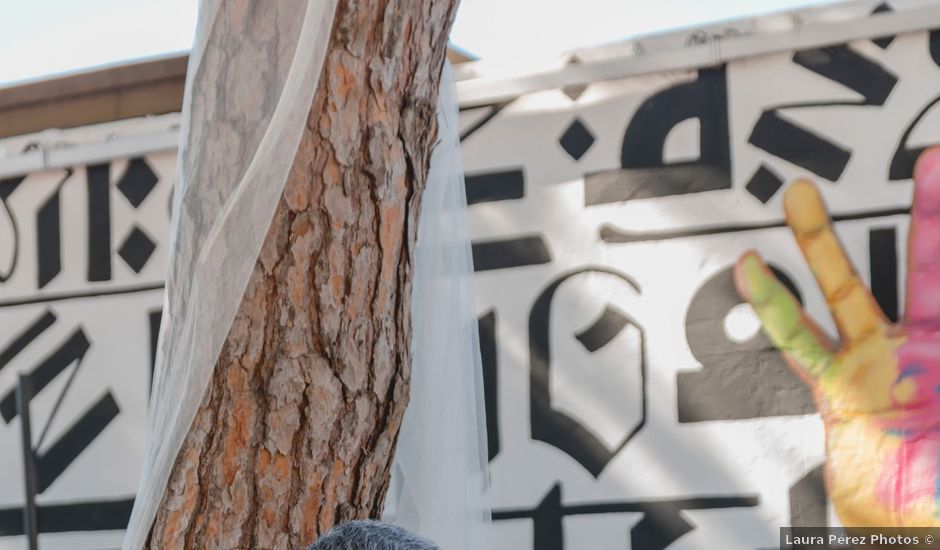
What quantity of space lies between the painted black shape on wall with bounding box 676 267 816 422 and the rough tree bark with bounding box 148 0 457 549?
106 centimetres

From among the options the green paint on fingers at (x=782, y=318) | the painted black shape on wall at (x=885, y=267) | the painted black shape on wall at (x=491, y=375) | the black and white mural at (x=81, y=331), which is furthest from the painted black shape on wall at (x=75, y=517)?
the painted black shape on wall at (x=885, y=267)

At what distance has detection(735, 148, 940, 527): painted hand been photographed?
2264mm

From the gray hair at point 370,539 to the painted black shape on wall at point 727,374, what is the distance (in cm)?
147

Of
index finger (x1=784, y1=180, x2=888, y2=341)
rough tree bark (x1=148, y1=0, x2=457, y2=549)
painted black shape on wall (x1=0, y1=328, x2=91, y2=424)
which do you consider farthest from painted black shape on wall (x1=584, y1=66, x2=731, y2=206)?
painted black shape on wall (x1=0, y1=328, x2=91, y2=424)

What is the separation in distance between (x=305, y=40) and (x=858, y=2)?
137 cm

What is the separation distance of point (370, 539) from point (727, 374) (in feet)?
5.01

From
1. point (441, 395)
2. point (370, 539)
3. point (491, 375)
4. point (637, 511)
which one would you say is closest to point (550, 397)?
point (491, 375)

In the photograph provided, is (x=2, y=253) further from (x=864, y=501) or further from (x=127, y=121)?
(x=864, y=501)

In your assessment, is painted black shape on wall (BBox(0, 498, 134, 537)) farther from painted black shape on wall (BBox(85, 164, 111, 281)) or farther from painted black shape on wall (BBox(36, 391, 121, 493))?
painted black shape on wall (BBox(85, 164, 111, 281))

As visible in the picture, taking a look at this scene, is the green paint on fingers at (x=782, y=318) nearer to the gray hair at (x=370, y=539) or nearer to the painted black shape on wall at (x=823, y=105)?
the painted black shape on wall at (x=823, y=105)

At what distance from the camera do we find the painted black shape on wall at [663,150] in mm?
2523

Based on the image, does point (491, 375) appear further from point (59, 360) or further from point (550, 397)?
point (59, 360)

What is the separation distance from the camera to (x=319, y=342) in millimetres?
1541

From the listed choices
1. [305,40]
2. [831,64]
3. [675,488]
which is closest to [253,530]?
[305,40]
